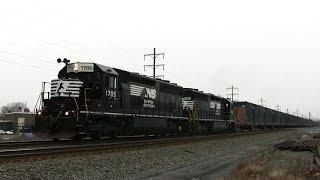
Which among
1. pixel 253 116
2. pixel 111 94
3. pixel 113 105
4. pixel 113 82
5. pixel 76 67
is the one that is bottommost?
pixel 253 116

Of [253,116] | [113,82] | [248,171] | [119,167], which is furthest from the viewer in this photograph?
[253,116]

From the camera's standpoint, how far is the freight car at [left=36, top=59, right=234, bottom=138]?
18.4 m

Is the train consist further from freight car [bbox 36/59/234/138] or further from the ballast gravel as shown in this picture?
the ballast gravel

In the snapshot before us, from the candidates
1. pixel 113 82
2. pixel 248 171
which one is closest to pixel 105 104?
pixel 113 82

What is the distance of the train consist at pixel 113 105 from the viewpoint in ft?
60.9

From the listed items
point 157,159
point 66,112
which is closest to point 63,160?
point 157,159

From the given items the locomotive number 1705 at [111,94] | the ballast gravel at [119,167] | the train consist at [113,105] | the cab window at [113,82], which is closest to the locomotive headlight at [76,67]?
the train consist at [113,105]

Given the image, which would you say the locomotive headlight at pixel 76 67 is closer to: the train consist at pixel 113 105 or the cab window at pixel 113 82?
the train consist at pixel 113 105

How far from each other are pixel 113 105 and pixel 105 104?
33.7 inches

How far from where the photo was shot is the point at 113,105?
69.3ft

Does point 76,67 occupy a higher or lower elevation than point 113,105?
higher

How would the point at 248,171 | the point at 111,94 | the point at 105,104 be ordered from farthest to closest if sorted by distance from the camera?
the point at 111,94 → the point at 105,104 → the point at 248,171

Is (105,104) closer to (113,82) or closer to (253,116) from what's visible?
(113,82)

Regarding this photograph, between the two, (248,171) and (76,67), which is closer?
(248,171)
